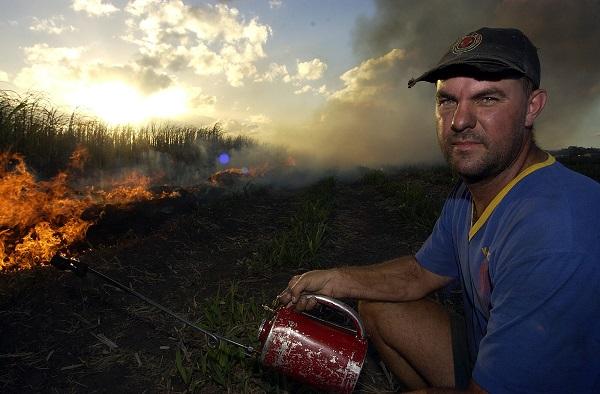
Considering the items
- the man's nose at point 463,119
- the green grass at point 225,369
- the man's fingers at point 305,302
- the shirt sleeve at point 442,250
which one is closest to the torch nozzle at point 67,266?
the green grass at point 225,369

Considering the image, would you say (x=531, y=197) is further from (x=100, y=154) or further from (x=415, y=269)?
(x=100, y=154)

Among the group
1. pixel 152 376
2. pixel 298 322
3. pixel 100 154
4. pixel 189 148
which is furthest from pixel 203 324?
pixel 189 148

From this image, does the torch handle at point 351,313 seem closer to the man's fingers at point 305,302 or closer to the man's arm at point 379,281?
the man's fingers at point 305,302

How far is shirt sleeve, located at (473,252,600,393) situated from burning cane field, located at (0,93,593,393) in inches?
69.6

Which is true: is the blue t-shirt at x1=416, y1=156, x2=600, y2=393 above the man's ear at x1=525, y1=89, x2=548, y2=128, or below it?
below

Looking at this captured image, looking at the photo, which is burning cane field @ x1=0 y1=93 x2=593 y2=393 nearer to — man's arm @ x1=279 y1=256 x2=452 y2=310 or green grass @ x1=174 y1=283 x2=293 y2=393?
green grass @ x1=174 y1=283 x2=293 y2=393

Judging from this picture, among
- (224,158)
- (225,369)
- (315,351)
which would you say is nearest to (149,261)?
(225,369)

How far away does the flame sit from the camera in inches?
189

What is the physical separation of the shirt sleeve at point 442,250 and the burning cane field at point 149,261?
1026 mm

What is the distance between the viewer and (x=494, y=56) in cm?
175

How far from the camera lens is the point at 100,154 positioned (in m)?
11.9

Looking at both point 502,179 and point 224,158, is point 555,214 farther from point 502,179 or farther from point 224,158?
point 224,158

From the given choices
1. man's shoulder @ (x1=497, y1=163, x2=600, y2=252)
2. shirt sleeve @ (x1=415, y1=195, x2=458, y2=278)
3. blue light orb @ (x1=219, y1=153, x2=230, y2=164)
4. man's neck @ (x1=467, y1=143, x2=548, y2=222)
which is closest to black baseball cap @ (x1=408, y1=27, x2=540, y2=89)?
man's neck @ (x1=467, y1=143, x2=548, y2=222)

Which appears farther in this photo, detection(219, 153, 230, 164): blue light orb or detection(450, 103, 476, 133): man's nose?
detection(219, 153, 230, 164): blue light orb
